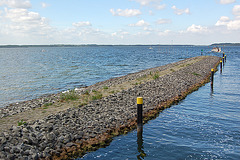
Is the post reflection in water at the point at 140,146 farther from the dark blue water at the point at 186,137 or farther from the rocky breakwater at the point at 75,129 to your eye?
the rocky breakwater at the point at 75,129

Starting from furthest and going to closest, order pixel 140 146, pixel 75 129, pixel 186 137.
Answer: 1. pixel 186 137
2. pixel 75 129
3. pixel 140 146

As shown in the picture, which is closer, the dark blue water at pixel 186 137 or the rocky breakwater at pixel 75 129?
the rocky breakwater at pixel 75 129

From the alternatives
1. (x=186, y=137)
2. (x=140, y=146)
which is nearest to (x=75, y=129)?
(x=140, y=146)

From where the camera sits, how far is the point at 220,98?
62.6 ft

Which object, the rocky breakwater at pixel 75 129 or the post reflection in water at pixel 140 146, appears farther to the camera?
the post reflection in water at pixel 140 146

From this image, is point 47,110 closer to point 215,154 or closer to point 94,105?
point 94,105

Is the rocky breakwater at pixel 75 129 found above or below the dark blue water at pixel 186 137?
above

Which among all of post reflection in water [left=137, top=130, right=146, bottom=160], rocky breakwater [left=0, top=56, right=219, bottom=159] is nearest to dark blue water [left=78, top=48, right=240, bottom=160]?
post reflection in water [left=137, top=130, right=146, bottom=160]

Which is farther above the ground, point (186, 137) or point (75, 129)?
point (75, 129)

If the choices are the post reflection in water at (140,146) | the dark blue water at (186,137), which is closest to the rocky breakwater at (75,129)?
the dark blue water at (186,137)

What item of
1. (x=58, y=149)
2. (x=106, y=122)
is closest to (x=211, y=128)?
(x=106, y=122)

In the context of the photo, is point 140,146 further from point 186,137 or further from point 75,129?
point 75,129

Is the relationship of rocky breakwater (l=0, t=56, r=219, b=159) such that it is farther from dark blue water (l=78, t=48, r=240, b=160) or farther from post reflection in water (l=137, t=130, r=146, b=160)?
post reflection in water (l=137, t=130, r=146, b=160)

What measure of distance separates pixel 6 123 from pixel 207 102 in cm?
1419
